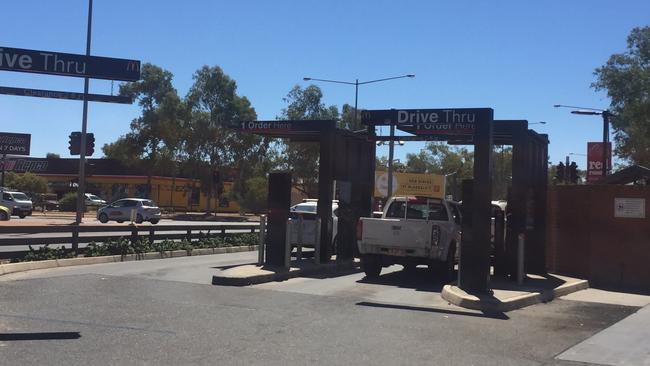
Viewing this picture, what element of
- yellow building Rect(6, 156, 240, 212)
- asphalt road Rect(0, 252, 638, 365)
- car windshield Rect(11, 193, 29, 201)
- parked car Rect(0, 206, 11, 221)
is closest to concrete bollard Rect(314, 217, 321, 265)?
asphalt road Rect(0, 252, 638, 365)

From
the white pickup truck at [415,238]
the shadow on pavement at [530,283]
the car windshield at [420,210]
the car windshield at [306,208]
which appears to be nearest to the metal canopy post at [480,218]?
the shadow on pavement at [530,283]

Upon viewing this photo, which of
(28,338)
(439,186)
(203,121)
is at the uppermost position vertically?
(203,121)

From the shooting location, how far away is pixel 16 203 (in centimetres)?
4072

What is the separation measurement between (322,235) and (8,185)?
187 feet

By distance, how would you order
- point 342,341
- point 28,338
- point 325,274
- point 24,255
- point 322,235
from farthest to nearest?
point 322,235 < point 325,274 < point 24,255 < point 342,341 < point 28,338

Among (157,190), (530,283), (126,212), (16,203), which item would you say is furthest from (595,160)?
(157,190)

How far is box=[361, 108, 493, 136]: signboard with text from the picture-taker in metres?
13.3

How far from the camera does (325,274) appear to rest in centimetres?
1549

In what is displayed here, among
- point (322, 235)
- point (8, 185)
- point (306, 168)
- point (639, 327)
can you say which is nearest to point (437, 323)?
point (639, 327)

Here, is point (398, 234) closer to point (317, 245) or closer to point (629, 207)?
point (317, 245)

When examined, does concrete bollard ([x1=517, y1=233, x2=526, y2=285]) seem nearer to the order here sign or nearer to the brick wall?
the brick wall

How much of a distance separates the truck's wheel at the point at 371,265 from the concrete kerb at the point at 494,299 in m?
2.71

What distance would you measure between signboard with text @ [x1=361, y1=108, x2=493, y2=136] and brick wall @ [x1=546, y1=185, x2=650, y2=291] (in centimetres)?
306

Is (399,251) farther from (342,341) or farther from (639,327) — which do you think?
(342,341)
